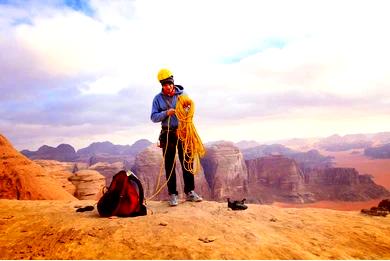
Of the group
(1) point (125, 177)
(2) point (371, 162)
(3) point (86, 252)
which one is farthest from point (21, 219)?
(2) point (371, 162)

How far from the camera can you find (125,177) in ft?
18.2

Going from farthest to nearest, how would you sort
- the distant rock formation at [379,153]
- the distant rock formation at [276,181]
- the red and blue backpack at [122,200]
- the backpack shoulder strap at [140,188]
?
the distant rock formation at [379,153] < the distant rock formation at [276,181] < the backpack shoulder strap at [140,188] < the red and blue backpack at [122,200]

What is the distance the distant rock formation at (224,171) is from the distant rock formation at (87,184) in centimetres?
3114

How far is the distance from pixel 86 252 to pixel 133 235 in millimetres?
648

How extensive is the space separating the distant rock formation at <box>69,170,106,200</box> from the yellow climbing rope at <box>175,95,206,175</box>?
1563cm

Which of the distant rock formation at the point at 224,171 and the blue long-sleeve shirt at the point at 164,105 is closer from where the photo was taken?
the blue long-sleeve shirt at the point at 164,105

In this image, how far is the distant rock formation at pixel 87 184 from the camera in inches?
809

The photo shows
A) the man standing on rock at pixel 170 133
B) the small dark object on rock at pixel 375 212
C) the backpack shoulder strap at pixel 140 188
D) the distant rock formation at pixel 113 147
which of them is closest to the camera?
the backpack shoulder strap at pixel 140 188

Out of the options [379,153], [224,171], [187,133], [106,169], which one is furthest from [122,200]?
[379,153]

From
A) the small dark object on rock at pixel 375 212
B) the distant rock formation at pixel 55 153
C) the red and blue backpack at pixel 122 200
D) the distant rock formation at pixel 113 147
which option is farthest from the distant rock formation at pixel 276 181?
the distant rock formation at pixel 113 147

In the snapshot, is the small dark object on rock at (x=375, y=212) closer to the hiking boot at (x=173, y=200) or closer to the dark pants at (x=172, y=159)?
the dark pants at (x=172, y=159)

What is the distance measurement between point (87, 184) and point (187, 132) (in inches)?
661

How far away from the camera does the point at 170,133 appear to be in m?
6.56

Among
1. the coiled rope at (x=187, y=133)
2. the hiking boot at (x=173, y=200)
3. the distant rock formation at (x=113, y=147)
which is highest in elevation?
the distant rock formation at (x=113, y=147)
